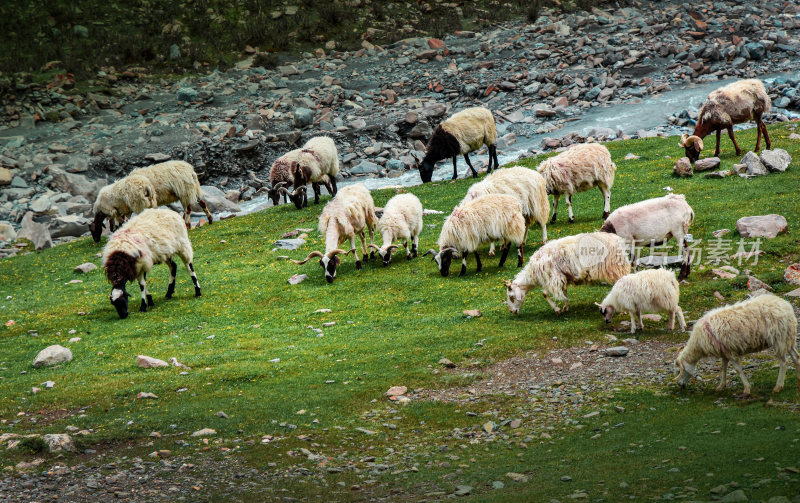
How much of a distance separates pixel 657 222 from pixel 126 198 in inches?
621

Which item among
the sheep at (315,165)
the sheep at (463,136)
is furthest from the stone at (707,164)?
the sheep at (315,165)

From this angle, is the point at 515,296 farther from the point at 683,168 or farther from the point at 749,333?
the point at 683,168

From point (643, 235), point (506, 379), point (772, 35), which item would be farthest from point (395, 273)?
point (772, 35)

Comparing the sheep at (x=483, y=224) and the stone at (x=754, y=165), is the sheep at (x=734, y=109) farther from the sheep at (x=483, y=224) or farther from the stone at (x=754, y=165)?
the sheep at (x=483, y=224)

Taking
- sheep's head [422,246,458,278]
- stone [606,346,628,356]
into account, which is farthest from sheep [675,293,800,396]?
sheep's head [422,246,458,278]

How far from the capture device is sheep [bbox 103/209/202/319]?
16031 mm

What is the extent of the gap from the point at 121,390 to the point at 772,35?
139ft

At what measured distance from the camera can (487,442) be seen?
8922mm

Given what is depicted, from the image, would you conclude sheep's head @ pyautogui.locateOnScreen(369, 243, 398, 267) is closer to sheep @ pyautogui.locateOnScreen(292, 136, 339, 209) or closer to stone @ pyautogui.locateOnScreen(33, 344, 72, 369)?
stone @ pyautogui.locateOnScreen(33, 344, 72, 369)

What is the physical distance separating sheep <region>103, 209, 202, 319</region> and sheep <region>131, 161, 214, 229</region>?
6.75 meters

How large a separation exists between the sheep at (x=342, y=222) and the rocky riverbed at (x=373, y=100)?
1192 centimetres

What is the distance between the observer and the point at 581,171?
733 inches

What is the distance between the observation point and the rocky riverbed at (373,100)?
33.6 meters

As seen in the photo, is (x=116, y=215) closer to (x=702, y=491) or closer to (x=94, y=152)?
(x=94, y=152)
